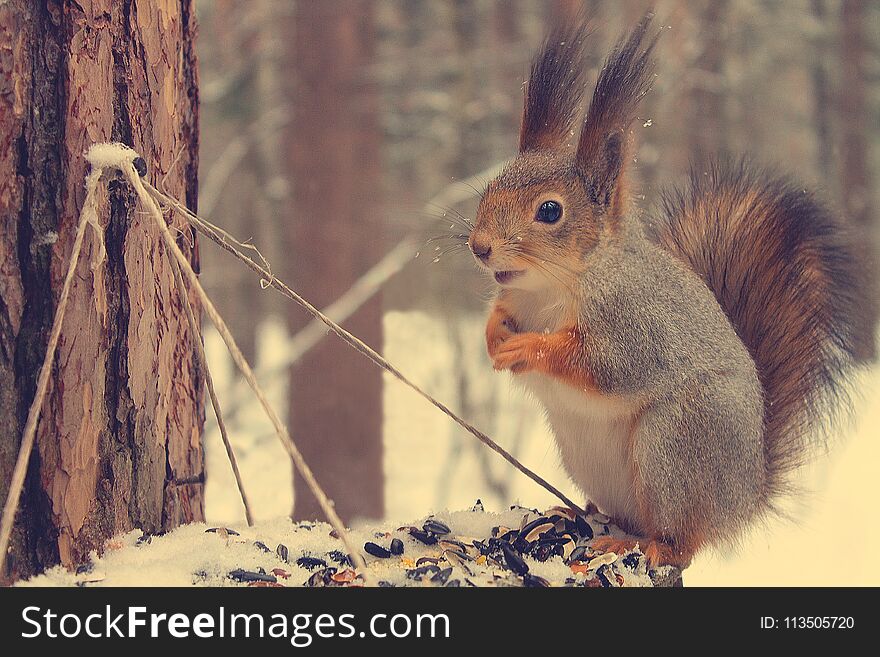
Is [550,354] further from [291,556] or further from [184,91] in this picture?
[184,91]

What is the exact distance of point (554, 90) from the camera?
5.07 feet

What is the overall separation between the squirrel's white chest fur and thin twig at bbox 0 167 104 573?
750mm

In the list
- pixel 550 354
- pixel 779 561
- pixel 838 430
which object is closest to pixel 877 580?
pixel 779 561

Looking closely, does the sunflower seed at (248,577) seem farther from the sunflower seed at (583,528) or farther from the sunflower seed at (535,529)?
the sunflower seed at (583,528)

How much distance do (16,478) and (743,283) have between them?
132cm

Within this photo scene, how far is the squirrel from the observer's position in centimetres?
151

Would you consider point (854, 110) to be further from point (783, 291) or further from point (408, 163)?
point (783, 291)

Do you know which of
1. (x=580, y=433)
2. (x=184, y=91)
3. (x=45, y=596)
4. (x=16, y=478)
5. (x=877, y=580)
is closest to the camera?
(x=16, y=478)

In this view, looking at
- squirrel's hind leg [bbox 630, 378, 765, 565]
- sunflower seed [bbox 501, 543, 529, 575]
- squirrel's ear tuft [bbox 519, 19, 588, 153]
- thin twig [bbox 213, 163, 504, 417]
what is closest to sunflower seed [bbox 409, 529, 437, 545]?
sunflower seed [bbox 501, 543, 529, 575]

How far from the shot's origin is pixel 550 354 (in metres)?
1.50

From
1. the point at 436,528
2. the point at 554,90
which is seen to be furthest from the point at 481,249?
the point at 436,528

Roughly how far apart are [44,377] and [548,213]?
2.84 ft

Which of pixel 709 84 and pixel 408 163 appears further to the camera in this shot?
pixel 408 163

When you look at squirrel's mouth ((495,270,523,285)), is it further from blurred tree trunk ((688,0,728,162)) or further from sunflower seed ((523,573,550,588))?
blurred tree trunk ((688,0,728,162))
